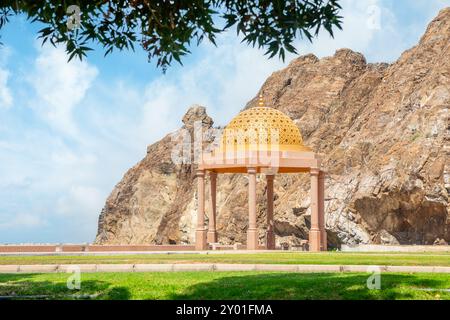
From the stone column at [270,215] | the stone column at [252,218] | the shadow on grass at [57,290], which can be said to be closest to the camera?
the shadow on grass at [57,290]

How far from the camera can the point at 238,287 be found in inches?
784

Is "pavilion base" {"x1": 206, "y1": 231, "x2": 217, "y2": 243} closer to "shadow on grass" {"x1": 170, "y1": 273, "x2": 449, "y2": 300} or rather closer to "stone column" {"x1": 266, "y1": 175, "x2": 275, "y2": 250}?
"stone column" {"x1": 266, "y1": 175, "x2": 275, "y2": 250}

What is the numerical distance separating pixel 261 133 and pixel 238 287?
110 ft

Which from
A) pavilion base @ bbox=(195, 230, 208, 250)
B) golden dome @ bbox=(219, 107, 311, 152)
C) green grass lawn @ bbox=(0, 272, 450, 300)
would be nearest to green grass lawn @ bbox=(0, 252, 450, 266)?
green grass lawn @ bbox=(0, 272, 450, 300)

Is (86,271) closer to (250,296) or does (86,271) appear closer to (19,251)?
(250,296)

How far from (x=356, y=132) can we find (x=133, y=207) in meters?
37.7

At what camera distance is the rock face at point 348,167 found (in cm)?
6994

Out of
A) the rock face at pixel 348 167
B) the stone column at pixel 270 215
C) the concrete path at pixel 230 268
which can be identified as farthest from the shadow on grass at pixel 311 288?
the rock face at pixel 348 167

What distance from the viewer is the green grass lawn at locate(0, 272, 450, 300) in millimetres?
18891

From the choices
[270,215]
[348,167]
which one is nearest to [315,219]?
[270,215]

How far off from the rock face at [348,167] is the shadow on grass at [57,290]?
50.7 metres

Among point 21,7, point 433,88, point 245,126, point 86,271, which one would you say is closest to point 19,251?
point 245,126

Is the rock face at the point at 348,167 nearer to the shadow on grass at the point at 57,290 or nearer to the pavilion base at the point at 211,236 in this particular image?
the pavilion base at the point at 211,236

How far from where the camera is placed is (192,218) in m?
95.6
